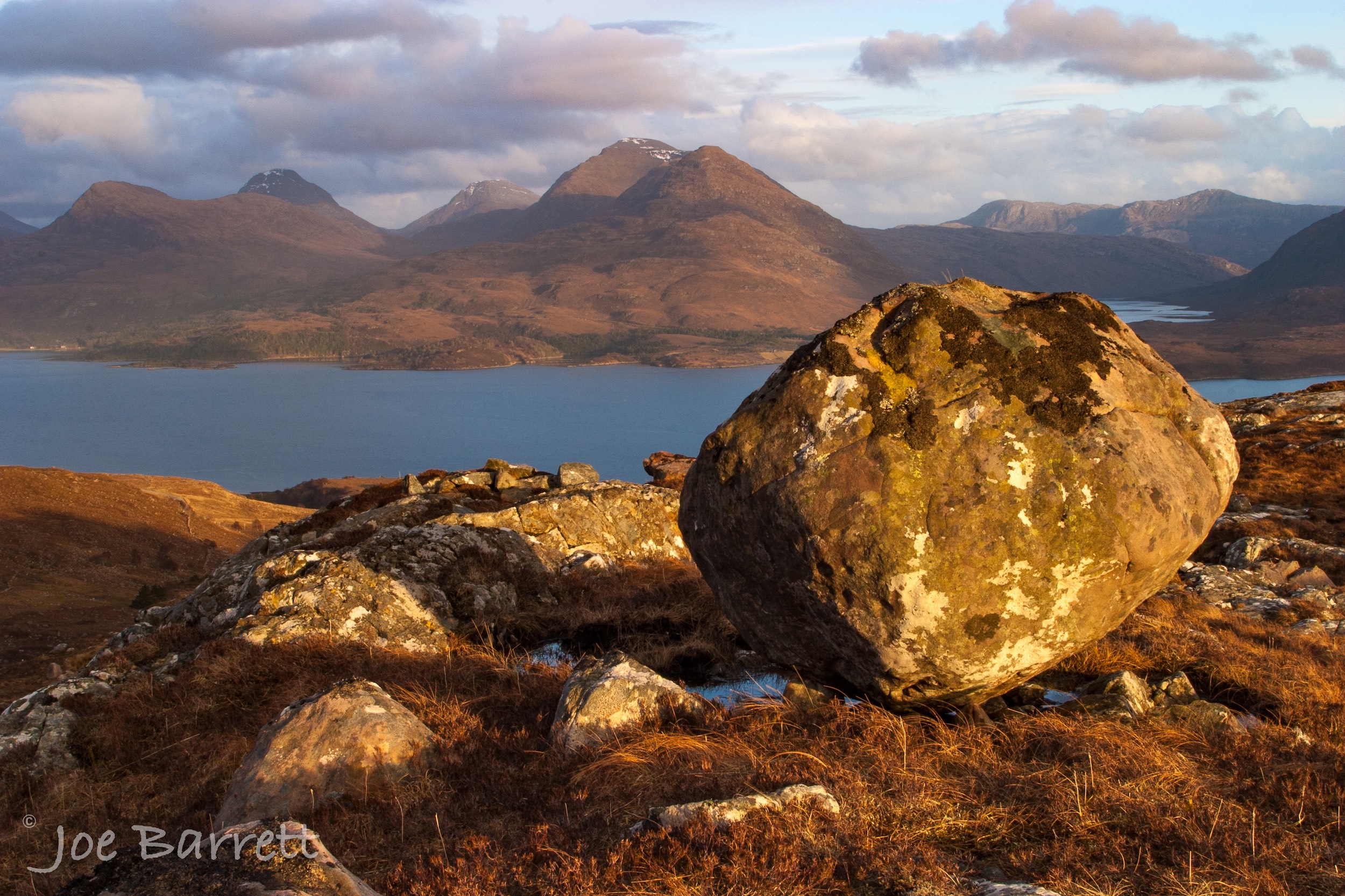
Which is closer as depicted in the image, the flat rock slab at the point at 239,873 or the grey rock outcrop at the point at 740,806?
the flat rock slab at the point at 239,873

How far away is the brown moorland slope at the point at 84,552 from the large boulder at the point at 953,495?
2362 centimetres

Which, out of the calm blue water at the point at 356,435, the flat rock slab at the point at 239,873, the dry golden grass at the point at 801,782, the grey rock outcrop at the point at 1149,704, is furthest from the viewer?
the calm blue water at the point at 356,435

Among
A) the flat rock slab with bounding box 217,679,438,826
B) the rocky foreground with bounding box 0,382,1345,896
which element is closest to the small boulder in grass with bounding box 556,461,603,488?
the rocky foreground with bounding box 0,382,1345,896

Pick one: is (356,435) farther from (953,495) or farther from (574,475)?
(953,495)

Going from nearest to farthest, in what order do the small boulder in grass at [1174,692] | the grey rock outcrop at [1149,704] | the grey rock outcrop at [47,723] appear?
→ the grey rock outcrop at [1149,704]
the small boulder in grass at [1174,692]
the grey rock outcrop at [47,723]

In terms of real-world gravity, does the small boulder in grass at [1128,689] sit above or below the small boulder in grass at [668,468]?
above

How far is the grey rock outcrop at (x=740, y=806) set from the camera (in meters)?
4.89

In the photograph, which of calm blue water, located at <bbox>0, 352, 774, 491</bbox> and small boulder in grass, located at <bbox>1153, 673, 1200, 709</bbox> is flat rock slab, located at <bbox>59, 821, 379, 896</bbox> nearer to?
small boulder in grass, located at <bbox>1153, 673, 1200, 709</bbox>

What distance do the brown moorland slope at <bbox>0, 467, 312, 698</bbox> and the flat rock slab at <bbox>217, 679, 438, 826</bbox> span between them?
2103cm

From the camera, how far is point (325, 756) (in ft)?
20.2

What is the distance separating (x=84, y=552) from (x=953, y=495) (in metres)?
53.2

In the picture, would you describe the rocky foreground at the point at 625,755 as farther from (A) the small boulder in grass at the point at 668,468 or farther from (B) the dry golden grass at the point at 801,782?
(A) the small boulder in grass at the point at 668,468
